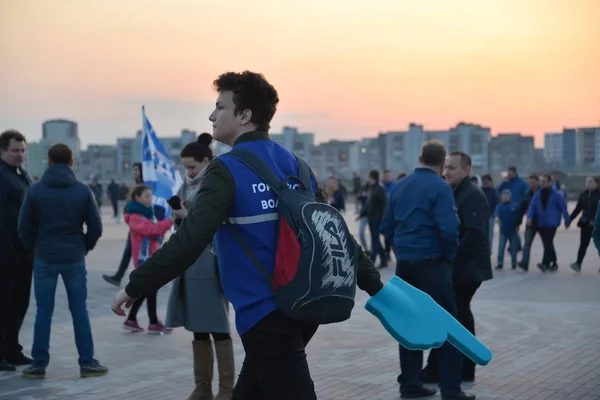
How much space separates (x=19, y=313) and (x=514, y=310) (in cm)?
576

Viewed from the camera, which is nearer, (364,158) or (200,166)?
(200,166)

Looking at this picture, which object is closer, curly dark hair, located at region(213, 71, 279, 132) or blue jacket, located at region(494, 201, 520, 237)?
curly dark hair, located at region(213, 71, 279, 132)

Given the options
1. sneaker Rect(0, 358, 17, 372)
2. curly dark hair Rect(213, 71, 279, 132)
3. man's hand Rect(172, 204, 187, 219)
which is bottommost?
sneaker Rect(0, 358, 17, 372)

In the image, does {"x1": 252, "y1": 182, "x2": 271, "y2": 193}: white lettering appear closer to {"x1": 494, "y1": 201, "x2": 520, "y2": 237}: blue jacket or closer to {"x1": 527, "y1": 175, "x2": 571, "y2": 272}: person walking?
{"x1": 527, "y1": 175, "x2": 571, "y2": 272}: person walking

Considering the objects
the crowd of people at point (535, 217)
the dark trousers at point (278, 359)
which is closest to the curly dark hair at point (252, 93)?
the dark trousers at point (278, 359)

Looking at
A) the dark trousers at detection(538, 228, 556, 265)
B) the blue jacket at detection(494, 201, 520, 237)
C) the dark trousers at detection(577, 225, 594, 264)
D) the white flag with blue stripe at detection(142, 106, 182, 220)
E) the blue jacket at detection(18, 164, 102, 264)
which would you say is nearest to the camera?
the blue jacket at detection(18, 164, 102, 264)

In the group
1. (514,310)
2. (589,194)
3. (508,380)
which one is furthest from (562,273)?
(508,380)

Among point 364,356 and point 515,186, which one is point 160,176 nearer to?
point 364,356

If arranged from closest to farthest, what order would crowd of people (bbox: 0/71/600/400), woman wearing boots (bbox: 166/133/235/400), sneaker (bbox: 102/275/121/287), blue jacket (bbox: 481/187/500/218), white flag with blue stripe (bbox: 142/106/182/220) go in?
crowd of people (bbox: 0/71/600/400), woman wearing boots (bbox: 166/133/235/400), white flag with blue stripe (bbox: 142/106/182/220), sneaker (bbox: 102/275/121/287), blue jacket (bbox: 481/187/500/218)

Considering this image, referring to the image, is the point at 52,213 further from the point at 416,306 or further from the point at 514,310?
the point at 514,310

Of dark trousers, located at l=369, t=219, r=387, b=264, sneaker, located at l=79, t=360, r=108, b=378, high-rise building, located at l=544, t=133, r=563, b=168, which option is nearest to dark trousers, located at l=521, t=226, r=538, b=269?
dark trousers, located at l=369, t=219, r=387, b=264

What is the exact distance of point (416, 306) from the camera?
4.01m

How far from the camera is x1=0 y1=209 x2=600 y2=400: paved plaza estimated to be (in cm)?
706

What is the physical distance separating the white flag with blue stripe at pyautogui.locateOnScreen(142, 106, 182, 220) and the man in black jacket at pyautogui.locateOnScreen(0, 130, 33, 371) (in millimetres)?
A: 2836
